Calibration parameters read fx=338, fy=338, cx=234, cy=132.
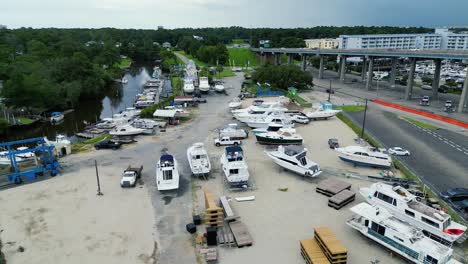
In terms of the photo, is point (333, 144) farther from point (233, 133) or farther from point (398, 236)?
point (398, 236)

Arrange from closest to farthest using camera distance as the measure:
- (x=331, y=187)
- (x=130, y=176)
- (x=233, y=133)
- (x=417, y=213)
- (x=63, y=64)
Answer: (x=417, y=213) < (x=331, y=187) < (x=130, y=176) < (x=233, y=133) < (x=63, y=64)

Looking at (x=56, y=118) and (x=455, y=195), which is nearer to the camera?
(x=455, y=195)

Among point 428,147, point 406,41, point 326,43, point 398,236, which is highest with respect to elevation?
point 406,41

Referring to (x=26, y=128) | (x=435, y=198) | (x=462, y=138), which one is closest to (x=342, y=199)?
(x=435, y=198)

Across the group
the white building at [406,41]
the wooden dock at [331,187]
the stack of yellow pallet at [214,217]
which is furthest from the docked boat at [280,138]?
the white building at [406,41]

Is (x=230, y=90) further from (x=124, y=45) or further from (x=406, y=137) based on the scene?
(x=124, y=45)

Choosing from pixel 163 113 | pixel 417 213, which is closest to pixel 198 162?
pixel 417 213
